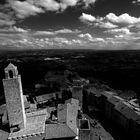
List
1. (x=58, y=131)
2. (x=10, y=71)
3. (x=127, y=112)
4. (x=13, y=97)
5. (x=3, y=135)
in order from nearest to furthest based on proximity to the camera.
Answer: (x=3, y=135) < (x=58, y=131) < (x=13, y=97) < (x=10, y=71) < (x=127, y=112)

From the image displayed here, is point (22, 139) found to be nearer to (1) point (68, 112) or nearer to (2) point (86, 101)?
(1) point (68, 112)

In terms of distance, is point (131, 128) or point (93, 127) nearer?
point (131, 128)

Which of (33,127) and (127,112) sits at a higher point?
(33,127)

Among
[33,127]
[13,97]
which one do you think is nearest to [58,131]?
[33,127]

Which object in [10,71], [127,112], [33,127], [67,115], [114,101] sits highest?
[10,71]

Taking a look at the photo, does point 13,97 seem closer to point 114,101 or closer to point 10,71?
point 10,71

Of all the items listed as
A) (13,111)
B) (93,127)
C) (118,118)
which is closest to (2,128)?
(13,111)

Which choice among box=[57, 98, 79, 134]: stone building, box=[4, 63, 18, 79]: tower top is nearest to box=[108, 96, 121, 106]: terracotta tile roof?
box=[57, 98, 79, 134]: stone building
